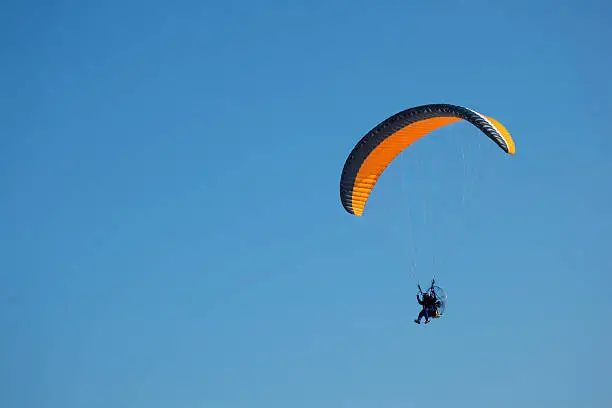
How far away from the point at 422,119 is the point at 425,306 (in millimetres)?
5766

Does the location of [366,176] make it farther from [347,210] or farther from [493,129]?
[493,129]

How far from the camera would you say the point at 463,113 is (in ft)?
134

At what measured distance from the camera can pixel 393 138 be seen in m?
43.7

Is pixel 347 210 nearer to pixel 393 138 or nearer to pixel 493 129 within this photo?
pixel 393 138

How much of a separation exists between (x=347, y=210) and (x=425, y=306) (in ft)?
13.0

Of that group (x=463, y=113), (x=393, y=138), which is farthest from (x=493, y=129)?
(x=393, y=138)

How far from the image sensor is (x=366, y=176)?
44781 mm

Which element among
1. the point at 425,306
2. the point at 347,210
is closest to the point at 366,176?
the point at 347,210

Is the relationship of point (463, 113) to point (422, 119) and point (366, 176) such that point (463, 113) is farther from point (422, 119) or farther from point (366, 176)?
point (366, 176)

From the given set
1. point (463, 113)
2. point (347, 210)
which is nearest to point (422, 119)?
point (463, 113)

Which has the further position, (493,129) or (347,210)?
(347,210)

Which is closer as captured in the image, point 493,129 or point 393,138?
point 493,129

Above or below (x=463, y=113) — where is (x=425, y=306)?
below

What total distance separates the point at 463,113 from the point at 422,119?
5.61 feet
